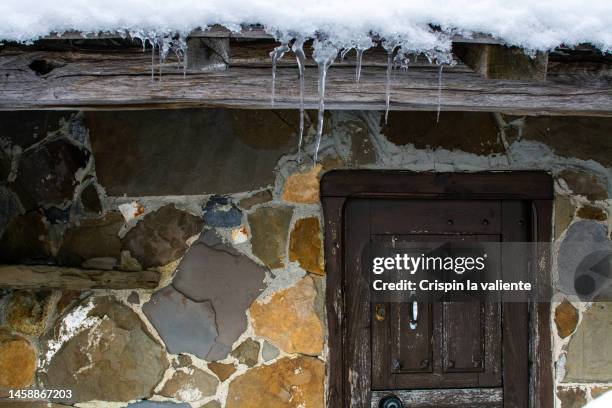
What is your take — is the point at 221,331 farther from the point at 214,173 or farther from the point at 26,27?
the point at 26,27

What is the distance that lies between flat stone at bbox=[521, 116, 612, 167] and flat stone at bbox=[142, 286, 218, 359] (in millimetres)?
1600

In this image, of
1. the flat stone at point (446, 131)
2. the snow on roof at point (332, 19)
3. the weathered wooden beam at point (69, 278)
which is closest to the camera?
the snow on roof at point (332, 19)

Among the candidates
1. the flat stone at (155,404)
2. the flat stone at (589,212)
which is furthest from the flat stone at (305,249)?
the flat stone at (589,212)

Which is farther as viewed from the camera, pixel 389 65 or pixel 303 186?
pixel 303 186

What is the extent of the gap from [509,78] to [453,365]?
5.21 feet

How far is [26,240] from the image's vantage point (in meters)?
3.05

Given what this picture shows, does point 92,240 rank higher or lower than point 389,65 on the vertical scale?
lower

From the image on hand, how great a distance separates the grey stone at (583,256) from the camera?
3.20 metres

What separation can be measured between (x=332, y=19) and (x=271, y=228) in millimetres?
1325

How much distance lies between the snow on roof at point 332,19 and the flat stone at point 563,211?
4.26 feet

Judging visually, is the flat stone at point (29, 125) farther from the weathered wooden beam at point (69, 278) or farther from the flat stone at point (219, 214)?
the flat stone at point (219, 214)

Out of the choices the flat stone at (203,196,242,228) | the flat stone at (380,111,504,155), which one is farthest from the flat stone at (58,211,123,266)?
the flat stone at (380,111,504,155)

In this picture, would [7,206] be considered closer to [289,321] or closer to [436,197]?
[289,321]

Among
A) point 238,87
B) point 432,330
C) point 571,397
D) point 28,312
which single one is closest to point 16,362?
point 28,312
